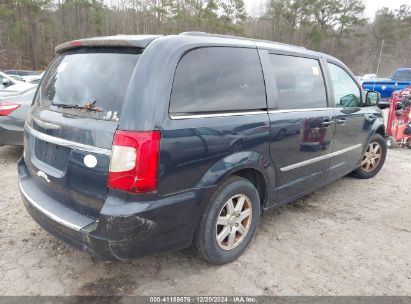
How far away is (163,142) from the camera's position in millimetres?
2025

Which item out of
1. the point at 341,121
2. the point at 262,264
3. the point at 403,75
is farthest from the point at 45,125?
the point at 403,75

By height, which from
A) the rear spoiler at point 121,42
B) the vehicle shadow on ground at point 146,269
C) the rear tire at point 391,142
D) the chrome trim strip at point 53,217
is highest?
the rear spoiler at point 121,42

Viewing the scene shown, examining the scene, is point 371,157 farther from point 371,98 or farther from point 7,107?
point 7,107

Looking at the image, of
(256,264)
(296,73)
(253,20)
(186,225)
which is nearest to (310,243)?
(256,264)

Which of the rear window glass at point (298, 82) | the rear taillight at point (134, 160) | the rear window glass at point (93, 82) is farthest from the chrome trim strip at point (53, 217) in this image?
the rear window glass at point (298, 82)

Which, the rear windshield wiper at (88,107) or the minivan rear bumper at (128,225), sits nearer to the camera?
the minivan rear bumper at (128,225)

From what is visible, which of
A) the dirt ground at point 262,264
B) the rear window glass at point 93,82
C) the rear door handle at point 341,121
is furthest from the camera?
the rear door handle at point 341,121

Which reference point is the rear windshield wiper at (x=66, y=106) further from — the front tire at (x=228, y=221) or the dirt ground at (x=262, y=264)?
the dirt ground at (x=262, y=264)

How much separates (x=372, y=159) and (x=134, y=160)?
4335 mm

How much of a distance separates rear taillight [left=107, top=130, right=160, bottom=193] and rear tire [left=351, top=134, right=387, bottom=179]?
389 centimetres

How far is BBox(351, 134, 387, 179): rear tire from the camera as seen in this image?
16.2 feet

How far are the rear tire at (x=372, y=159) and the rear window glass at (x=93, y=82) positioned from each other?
13.1 feet

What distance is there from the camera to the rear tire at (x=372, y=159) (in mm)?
4938

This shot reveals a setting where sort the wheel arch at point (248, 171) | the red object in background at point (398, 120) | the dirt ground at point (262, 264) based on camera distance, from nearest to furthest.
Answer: the wheel arch at point (248, 171)
the dirt ground at point (262, 264)
the red object in background at point (398, 120)
